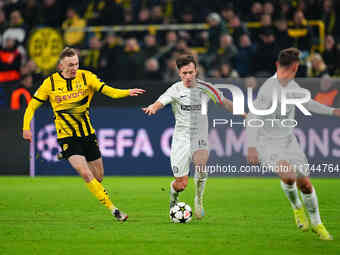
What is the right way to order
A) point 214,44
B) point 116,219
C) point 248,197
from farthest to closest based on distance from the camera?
point 214,44 < point 248,197 < point 116,219

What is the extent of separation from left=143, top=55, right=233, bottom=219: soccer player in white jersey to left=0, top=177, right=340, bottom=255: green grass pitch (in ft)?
1.73

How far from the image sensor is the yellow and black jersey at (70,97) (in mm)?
10656

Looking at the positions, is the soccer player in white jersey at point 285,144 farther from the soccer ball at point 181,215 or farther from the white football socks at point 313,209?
the soccer ball at point 181,215

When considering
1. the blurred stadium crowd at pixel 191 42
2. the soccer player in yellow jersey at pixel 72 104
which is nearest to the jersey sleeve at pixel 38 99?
the soccer player in yellow jersey at pixel 72 104

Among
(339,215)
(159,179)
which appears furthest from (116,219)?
(159,179)

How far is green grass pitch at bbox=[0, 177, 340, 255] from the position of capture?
8.02m

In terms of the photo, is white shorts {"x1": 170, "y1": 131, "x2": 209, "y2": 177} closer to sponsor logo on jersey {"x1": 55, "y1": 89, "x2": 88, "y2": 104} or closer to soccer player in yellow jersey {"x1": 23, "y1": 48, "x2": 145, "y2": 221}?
soccer player in yellow jersey {"x1": 23, "y1": 48, "x2": 145, "y2": 221}

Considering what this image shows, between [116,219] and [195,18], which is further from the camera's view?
[195,18]

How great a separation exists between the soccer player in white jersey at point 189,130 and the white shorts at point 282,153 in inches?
66.9

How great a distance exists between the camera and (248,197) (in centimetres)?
1342

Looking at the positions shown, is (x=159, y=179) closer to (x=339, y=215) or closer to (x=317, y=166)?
(x=317, y=166)

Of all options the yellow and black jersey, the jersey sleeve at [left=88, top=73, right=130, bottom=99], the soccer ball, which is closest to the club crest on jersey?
the yellow and black jersey

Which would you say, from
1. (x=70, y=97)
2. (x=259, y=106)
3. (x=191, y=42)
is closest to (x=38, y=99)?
(x=70, y=97)

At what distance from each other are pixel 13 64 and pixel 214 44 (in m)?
4.80
